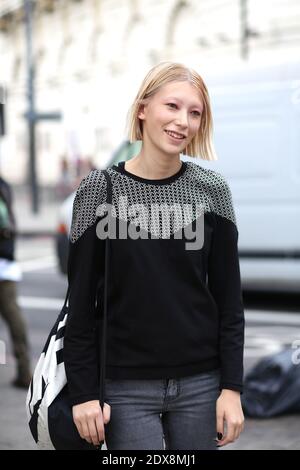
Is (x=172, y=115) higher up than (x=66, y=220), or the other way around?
(x=172, y=115)

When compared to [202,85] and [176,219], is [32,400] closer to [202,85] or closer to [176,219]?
[176,219]

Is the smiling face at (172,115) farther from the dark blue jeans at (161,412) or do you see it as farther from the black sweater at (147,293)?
the dark blue jeans at (161,412)

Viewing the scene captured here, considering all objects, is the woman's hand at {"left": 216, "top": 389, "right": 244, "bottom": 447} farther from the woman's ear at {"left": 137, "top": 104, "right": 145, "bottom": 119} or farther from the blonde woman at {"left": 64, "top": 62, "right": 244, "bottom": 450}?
the woman's ear at {"left": 137, "top": 104, "right": 145, "bottom": 119}

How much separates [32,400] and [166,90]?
79cm

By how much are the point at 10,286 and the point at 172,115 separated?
3546mm

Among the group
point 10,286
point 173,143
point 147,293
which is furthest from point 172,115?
point 10,286

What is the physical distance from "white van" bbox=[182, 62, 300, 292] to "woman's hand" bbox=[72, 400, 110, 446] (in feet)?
20.6

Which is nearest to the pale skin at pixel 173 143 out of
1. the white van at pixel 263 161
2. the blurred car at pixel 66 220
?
the white van at pixel 263 161

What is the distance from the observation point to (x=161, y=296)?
1965mm

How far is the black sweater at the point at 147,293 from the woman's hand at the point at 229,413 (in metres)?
0.02

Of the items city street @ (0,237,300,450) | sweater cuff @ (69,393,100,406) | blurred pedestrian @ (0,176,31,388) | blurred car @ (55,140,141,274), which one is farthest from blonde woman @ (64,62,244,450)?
blurred car @ (55,140,141,274)

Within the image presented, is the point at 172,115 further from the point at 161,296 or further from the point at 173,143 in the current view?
the point at 161,296

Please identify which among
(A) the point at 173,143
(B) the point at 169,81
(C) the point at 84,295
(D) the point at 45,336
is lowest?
Result: (D) the point at 45,336
